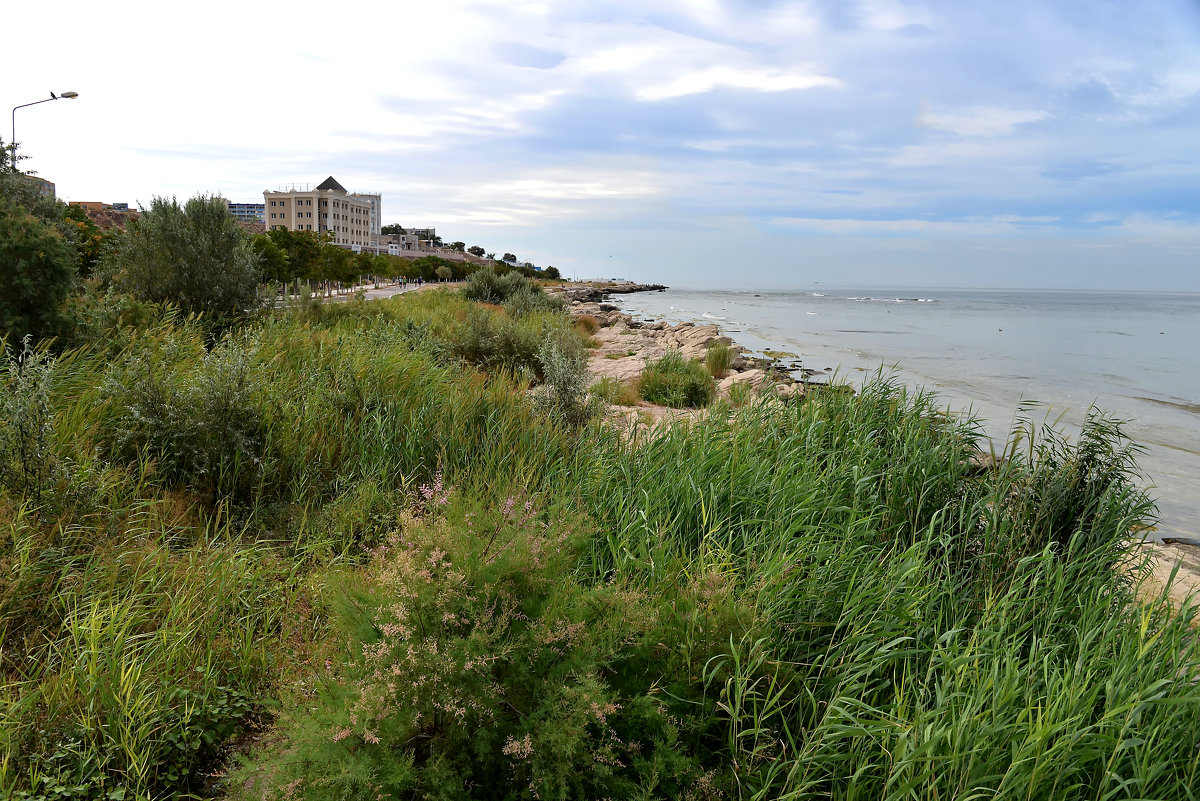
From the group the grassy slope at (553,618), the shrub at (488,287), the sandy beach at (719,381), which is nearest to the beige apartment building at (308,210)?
the shrub at (488,287)

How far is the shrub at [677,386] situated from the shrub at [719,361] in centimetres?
260

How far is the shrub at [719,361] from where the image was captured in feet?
54.6

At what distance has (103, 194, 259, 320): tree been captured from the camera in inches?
436

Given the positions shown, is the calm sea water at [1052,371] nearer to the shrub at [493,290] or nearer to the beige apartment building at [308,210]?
the shrub at [493,290]

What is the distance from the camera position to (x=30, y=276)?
709 cm

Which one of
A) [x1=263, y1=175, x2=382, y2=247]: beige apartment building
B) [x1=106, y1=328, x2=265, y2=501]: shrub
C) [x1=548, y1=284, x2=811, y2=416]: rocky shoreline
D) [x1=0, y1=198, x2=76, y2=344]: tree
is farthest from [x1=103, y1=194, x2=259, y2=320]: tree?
[x1=263, y1=175, x2=382, y2=247]: beige apartment building

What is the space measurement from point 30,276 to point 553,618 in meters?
7.68

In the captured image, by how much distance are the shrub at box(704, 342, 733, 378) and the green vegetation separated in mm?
10530

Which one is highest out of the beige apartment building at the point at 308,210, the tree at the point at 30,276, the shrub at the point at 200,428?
the beige apartment building at the point at 308,210

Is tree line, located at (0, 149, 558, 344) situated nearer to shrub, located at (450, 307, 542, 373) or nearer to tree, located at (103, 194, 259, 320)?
tree, located at (103, 194, 259, 320)

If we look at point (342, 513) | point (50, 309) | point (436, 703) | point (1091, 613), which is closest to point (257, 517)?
point (342, 513)

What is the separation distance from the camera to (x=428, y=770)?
2166 millimetres

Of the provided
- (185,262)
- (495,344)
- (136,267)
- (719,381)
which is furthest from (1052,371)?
(136,267)

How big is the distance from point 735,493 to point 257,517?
11.0ft
